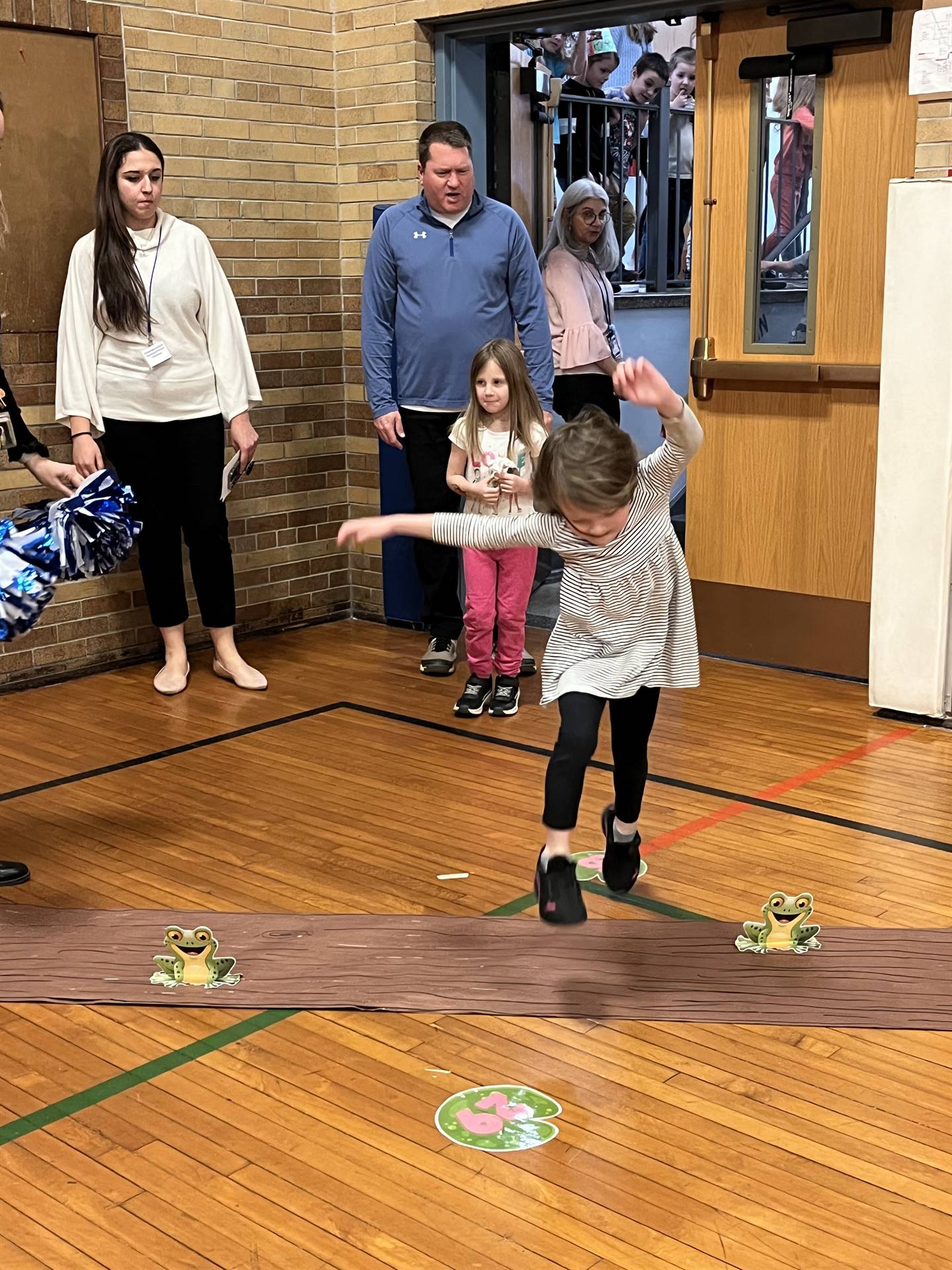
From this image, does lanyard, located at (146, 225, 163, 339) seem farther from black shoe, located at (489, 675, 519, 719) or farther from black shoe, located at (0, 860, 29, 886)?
black shoe, located at (0, 860, 29, 886)

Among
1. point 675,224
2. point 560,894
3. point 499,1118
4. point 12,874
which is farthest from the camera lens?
point 675,224

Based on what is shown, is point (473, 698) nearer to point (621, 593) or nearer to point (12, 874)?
point (12, 874)

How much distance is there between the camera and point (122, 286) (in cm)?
450

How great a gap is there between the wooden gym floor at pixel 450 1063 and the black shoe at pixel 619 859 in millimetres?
70

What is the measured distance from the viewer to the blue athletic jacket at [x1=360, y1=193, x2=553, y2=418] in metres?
4.73

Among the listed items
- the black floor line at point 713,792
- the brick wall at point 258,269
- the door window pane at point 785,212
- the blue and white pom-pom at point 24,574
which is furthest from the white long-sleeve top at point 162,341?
the door window pane at point 785,212

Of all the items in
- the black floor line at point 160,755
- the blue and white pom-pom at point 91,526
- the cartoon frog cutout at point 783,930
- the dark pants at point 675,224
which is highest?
the dark pants at point 675,224

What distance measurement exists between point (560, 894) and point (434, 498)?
2.42 meters

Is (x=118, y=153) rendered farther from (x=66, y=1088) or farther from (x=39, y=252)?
(x=66, y=1088)

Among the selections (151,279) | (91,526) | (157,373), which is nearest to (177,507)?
(157,373)

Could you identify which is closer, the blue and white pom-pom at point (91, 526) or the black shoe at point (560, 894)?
the black shoe at point (560, 894)

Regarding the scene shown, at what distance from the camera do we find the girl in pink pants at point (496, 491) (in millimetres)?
4266

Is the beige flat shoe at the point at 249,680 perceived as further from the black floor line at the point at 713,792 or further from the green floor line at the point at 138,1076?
the green floor line at the point at 138,1076

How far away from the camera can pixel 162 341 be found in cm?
460
